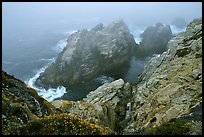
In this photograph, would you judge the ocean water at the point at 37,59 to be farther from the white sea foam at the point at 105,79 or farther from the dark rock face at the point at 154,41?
the dark rock face at the point at 154,41

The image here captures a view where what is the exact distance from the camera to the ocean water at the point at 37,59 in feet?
328

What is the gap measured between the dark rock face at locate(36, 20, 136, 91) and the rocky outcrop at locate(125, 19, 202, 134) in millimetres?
46048

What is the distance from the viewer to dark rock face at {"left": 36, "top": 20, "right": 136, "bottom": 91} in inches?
4213

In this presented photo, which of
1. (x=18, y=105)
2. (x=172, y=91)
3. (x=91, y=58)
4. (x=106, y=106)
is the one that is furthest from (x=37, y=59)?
(x=18, y=105)

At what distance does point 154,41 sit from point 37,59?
53.9 m

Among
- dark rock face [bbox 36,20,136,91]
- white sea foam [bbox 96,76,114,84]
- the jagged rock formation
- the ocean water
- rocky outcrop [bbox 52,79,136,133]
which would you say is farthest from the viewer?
dark rock face [bbox 36,20,136,91]

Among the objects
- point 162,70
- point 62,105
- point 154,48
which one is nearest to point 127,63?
point 154,48

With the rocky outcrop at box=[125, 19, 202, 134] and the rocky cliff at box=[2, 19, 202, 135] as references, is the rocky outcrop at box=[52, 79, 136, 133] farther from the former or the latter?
the rocky outcrop at box=[125, 19, 202, 134]

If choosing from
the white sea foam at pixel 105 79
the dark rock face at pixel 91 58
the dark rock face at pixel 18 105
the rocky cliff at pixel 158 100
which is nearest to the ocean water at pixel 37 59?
the white sea foam at pixel 105 79

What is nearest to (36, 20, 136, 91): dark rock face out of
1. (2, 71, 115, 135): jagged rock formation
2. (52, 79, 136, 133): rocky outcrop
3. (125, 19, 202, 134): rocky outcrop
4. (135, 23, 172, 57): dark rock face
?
(135, 23, 172, 57): dark rock face

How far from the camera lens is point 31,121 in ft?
83.9

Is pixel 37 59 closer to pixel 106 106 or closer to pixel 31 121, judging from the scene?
pixel 106 106

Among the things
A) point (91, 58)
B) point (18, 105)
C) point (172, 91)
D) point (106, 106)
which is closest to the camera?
point (18, 105)

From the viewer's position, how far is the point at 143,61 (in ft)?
404
